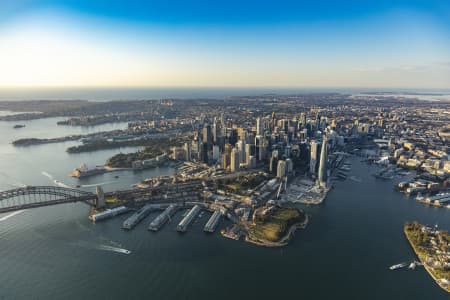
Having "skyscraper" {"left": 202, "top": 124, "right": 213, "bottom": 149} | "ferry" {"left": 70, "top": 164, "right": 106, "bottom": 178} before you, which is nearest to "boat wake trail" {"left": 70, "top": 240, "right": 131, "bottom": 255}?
"ferry" {"left": 70, "top": 164, "right": 106, "bottom": 178}

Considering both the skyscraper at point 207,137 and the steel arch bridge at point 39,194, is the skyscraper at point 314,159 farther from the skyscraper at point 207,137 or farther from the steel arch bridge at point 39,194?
the steel arch bridge at point 39,194

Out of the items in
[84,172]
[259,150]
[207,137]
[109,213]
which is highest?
[207,137]

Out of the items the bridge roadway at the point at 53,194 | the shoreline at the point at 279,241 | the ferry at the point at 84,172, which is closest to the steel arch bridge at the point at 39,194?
the bridge roadway at the point at 53,194

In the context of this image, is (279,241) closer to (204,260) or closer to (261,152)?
(204,260)

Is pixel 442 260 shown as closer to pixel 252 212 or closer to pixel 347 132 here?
pixel 252 212

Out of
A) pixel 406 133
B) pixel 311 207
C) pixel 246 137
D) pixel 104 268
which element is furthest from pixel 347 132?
pixel 104 268

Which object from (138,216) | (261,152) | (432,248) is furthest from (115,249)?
(261,152)

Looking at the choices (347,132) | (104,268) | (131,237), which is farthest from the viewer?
(347,132)
